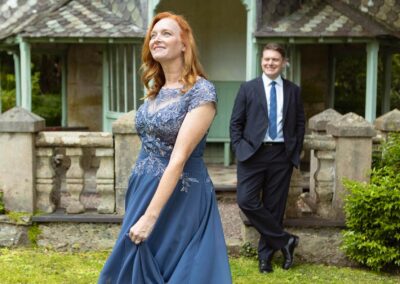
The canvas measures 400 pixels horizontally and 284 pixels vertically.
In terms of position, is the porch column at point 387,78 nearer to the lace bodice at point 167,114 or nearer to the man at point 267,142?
the man at point 267,142

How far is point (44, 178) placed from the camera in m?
5.87

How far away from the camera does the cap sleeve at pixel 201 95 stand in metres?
2.89

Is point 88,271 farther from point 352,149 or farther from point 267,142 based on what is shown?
point 352,149

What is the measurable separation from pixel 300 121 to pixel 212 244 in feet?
8.11

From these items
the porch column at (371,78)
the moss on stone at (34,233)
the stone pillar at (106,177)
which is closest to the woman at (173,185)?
the stone pillar at (106,177)

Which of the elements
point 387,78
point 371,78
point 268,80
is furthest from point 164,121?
point 387,78

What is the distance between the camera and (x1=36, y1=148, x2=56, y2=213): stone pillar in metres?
5.84

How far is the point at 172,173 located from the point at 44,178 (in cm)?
334

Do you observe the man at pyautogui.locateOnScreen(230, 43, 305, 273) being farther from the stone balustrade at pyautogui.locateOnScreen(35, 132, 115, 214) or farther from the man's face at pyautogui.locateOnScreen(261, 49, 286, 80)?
the stone balustrade at pyautogui.locateOnScreen(35, 132, 115, 214)

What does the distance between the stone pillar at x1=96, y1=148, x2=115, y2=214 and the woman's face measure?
115 inches

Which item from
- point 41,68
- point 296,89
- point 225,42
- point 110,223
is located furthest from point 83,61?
point 41,68

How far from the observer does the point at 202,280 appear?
295 cm

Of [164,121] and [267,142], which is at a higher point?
[164,121]

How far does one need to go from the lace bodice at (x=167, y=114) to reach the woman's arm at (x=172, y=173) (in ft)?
0.24
